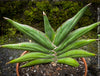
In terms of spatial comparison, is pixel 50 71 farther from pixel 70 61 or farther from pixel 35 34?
pixel 35 34

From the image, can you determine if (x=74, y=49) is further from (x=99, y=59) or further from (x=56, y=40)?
(x=99, y=59)

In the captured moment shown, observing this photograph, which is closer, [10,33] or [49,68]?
[49,68]


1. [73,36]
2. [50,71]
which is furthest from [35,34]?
[50,71]

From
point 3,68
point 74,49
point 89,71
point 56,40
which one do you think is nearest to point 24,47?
point 56,40

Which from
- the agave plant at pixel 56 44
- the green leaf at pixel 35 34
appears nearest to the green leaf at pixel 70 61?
the agave plant at pixel 56 44

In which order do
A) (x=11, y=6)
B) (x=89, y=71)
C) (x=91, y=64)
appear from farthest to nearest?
(x=11, y=6) < (x=91, y=64) < (x=89, y=71)

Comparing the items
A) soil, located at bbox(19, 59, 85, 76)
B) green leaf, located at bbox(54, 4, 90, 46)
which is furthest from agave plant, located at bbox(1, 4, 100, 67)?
soil, located at bbox(19, 59, 85, 76)

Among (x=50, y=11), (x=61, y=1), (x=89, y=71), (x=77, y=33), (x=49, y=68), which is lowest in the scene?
(x=89, y=71)

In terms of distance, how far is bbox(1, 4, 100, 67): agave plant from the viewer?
1.01 meters

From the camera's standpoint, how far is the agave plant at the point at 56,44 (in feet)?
3.33

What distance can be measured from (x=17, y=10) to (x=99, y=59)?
142 centimetres

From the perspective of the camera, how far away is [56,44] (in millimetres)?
1069

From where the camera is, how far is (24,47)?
1021 mm

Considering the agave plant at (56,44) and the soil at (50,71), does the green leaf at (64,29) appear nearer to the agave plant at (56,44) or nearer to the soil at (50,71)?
the agave plant at (56,44)
